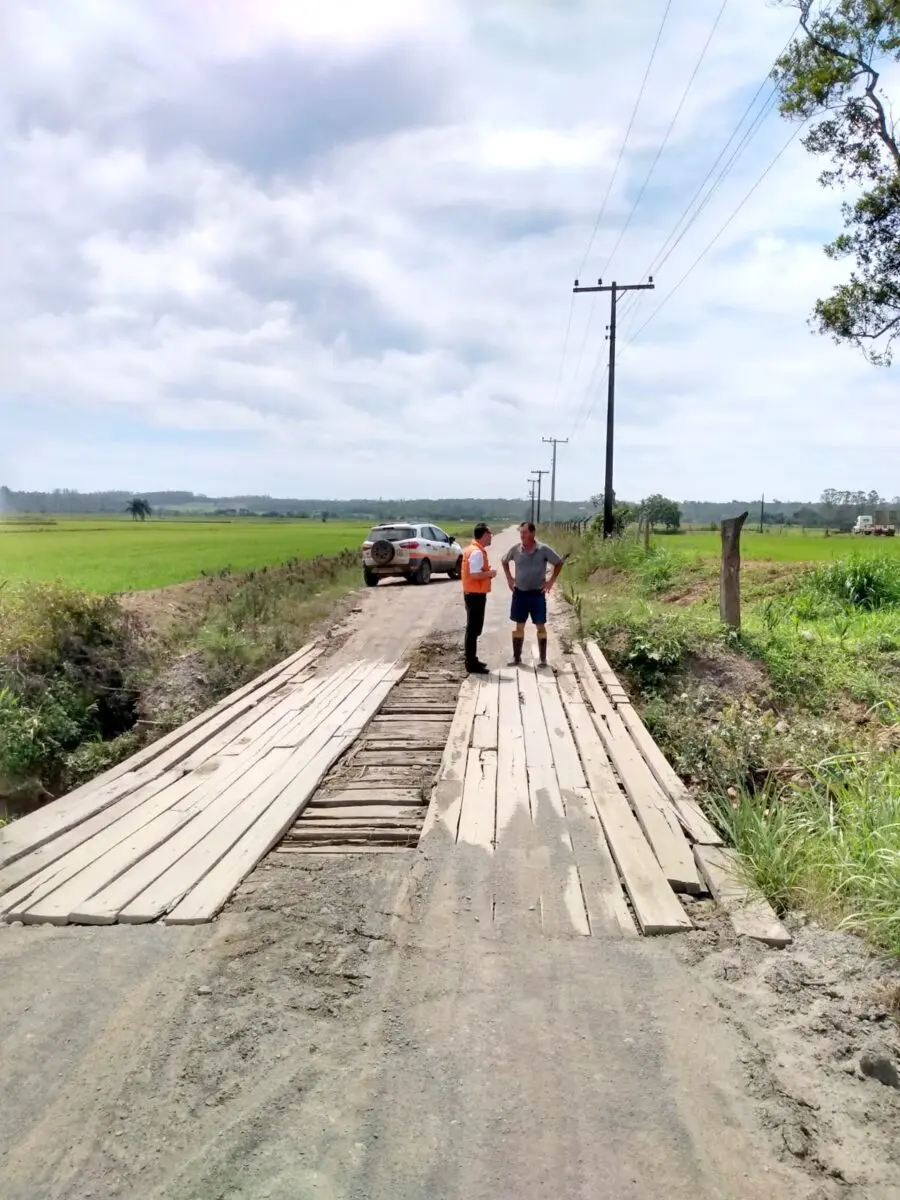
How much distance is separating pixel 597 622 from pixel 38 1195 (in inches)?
398

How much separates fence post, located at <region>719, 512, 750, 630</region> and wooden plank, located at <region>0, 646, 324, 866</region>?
5782mm

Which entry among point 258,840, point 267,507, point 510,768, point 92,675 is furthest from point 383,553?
point 267,507

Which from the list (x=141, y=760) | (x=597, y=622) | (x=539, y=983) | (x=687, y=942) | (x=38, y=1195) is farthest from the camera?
(x=597, y=622)

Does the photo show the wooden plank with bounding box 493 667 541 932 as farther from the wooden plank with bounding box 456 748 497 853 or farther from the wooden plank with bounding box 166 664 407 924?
the wooden plank with bounding box 166 664 407 924

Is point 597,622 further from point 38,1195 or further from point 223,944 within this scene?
point 38,1195

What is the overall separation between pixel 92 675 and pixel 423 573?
12.2 metres

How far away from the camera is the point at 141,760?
6.92m

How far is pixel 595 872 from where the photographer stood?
4.69 m

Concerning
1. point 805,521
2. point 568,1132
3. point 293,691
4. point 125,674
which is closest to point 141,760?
point 293,691

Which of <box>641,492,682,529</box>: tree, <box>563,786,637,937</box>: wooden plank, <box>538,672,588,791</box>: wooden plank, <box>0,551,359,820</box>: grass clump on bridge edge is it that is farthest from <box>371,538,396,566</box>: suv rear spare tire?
<box>641,492,682,529</box>: tree

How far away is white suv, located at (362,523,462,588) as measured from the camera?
2120 centimetres

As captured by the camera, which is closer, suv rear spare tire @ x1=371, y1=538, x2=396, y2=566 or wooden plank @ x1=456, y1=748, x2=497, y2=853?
wooden plank @ x1=456, y1=748, x2=497, y2=853

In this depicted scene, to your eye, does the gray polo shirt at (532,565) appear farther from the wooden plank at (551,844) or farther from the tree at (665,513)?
the tree at (665,513)

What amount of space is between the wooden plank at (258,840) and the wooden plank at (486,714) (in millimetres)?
1072
